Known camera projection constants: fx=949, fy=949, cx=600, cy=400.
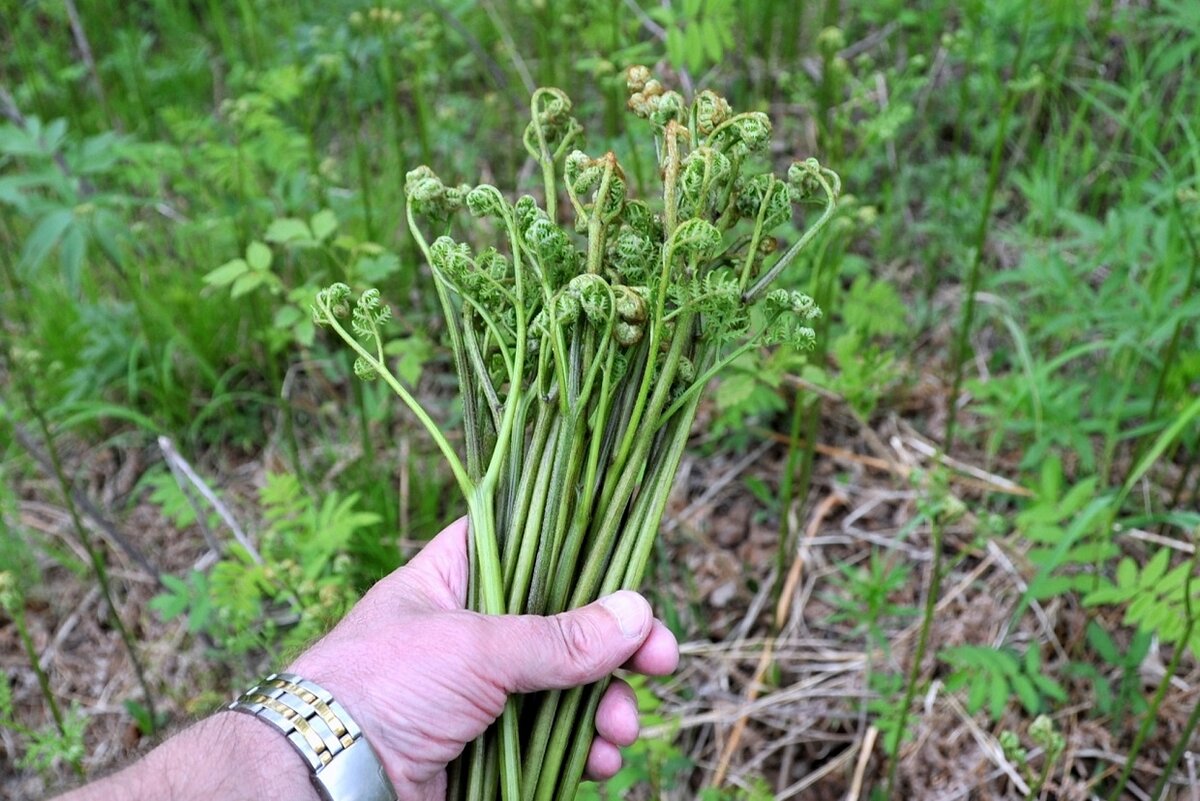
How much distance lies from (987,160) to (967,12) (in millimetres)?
581

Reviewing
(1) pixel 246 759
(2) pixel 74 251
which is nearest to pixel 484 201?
(1) pixel 246 759

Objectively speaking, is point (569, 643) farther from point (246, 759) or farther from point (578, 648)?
point (246, 759)

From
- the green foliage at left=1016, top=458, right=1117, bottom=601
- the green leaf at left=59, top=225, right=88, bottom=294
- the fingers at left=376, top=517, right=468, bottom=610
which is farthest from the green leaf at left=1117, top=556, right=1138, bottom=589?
the green leaf at left=59, top=225, right=88, bottom=294

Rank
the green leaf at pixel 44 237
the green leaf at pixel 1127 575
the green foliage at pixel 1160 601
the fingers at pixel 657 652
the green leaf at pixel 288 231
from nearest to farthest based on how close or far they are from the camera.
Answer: the fingers at pixel 657 652 < the green foliage at pixel 1160 601 < the green leaf at pixel 1127 575 < the green leaf at pixel 288 231 < the green leaf at pixel 44 237

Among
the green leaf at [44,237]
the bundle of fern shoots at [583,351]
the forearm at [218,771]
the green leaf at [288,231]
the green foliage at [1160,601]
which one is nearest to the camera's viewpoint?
the forearm at [218,771]

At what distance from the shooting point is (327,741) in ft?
4.47

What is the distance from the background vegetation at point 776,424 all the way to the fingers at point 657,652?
1.56ft

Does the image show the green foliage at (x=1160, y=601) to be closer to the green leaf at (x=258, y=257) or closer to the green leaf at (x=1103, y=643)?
the green leaf at (x=1103, y=643)

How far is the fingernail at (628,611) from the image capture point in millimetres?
1451

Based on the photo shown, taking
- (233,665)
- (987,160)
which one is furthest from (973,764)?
(987,160)

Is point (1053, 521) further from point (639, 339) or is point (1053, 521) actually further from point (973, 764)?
point (639, 339)

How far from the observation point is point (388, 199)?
366 cm

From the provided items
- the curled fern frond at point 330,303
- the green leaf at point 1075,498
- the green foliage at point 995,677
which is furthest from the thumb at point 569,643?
the green leaf at point 1075,498

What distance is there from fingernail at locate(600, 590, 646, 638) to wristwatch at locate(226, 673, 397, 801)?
40cm
